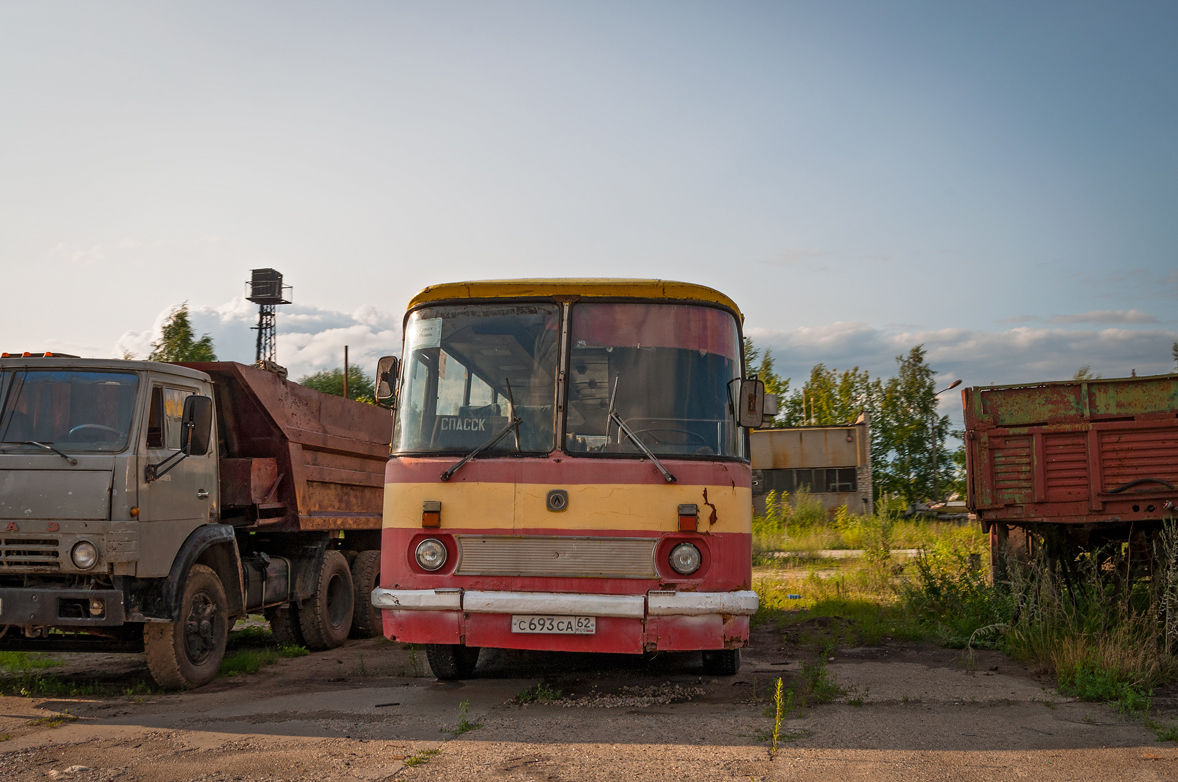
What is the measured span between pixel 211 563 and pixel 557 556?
3.37 metres

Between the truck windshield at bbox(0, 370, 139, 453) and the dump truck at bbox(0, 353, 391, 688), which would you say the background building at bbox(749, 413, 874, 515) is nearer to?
the dump truck at bbox(0, 353, 391, 688)

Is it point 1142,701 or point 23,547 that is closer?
point 1142,701

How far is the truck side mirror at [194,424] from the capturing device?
7.09 metres

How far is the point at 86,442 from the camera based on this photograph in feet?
21.8

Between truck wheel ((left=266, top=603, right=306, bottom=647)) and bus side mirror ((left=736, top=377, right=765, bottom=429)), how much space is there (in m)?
5.25

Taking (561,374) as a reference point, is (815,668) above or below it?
below

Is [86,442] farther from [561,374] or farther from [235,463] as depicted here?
[561,374]

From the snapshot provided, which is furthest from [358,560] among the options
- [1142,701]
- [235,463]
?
[1142,701]

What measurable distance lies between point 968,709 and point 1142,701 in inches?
40.9

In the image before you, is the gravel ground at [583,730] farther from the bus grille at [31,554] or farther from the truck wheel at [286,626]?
the truck wheel at [286,626]

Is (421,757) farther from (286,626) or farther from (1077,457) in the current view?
(1077,457)

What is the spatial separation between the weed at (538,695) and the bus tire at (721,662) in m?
1.12

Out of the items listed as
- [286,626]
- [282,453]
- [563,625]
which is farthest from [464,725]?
[286,626]

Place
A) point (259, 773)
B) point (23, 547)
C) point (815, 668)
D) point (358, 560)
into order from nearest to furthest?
point (259, 773), point (23, 547), point (815, 668), point (358, 560)
